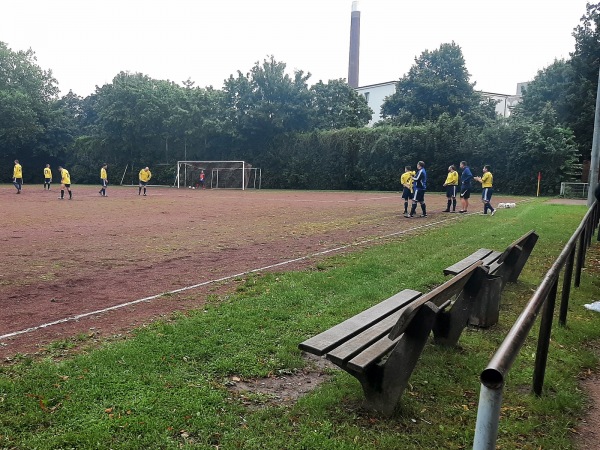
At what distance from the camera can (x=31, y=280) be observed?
6961mm

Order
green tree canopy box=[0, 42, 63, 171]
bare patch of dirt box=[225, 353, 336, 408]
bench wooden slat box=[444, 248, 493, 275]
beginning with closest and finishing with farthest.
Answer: bare patch of dirt box=[225, 353, 336, 408]
bench wooden slat box=[444, 248, 493, 275]
green tree canopy box=[0, 42, 63, 171]

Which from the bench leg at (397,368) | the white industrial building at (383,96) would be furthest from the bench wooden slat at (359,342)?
the white industrial building at (383,96)

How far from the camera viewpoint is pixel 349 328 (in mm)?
3668

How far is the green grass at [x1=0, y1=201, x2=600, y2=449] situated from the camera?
2.92 metres

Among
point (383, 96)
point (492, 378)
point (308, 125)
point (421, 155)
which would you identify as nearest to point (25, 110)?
point (308, 125)

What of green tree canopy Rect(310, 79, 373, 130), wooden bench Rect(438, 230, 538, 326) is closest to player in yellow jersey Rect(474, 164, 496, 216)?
wooden bench Rect(438, 230, 538, 326)

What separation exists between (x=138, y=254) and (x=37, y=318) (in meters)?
4.07

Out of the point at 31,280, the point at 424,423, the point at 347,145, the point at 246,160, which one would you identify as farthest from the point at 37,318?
the point at 246,160

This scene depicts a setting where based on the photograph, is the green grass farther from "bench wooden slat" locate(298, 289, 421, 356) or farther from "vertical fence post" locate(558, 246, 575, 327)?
"bench wooden slat" locate(298, 289, 421, 356)

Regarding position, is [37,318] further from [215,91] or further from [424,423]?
[215,91]

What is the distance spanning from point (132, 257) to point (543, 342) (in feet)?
24.3

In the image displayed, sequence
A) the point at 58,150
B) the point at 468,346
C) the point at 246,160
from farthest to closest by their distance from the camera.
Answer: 1. the point at 58,150
2. the point at 246,160
3. the point at 468,346

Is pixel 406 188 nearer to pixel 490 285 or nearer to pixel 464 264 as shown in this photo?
pixel 464 264

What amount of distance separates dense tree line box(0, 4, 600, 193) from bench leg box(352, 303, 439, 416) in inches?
1285
